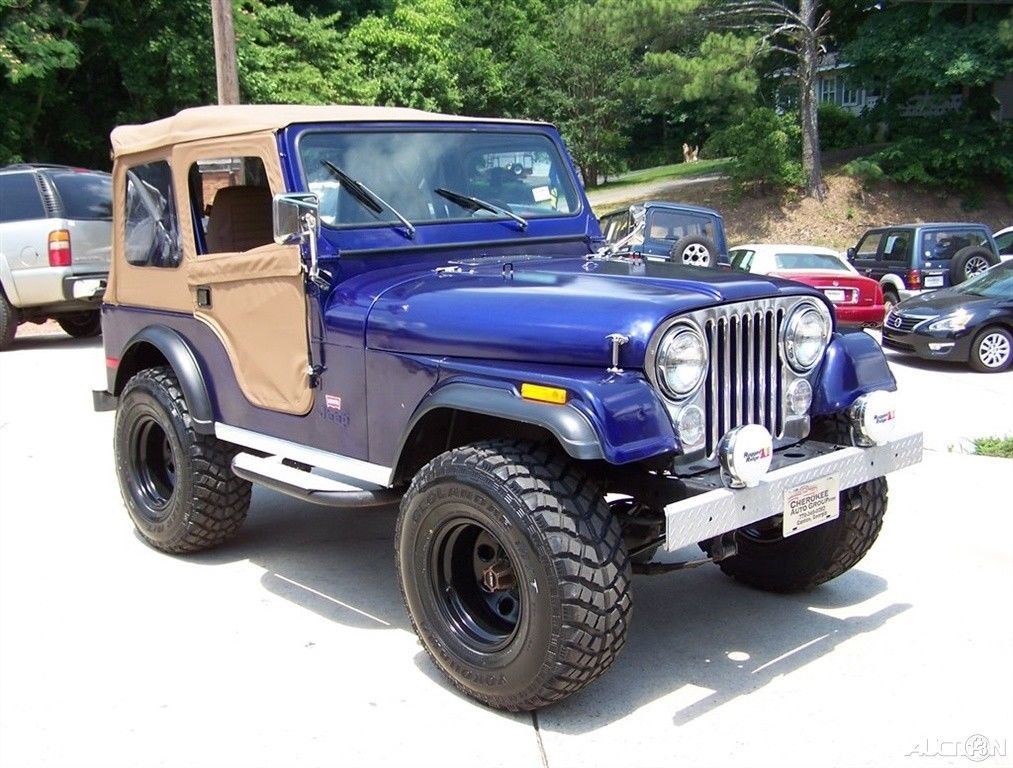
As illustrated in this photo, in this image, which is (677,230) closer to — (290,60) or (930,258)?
(930,258)

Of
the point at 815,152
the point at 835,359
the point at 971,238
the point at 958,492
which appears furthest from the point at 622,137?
the point at 835,359

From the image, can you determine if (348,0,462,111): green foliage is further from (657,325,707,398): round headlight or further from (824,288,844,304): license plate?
(657,325,707,398): round headlight

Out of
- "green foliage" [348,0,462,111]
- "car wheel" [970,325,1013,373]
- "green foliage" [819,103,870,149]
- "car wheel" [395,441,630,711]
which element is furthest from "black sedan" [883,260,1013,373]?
"green foliage" [819,103,870,149]

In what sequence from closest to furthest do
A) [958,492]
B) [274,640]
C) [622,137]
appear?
1. [274,640]
2. [958,492]
3. [622,137]

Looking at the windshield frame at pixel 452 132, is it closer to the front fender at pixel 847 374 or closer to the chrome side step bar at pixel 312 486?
the chrome side step bar at pixel 312 486

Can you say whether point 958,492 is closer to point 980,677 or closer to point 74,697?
point 980,677

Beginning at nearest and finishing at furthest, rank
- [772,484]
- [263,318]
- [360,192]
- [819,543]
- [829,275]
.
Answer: [772,484] < [819,543] < [360,192] < [263,318] < [829,275]

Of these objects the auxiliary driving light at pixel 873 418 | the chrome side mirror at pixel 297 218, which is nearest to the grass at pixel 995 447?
the auxiliary driving light at pixel 873 418

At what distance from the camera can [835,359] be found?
14.1 feet

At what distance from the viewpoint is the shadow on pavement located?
160 inches

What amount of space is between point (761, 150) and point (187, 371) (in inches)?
943

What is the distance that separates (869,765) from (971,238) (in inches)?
559

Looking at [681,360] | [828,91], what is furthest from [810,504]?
[828,91]

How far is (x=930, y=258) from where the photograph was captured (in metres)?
15.8
